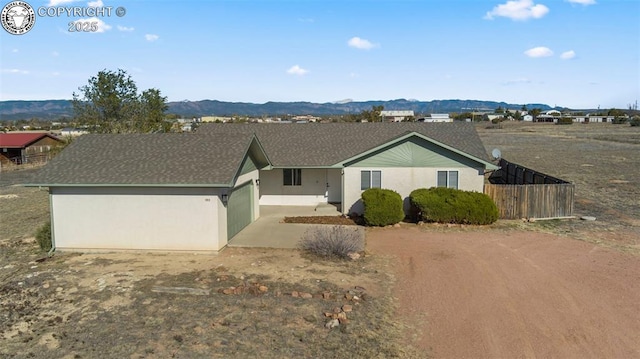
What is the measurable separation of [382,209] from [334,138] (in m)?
7.66

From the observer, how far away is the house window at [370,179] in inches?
880

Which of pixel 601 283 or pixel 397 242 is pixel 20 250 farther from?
pixel 601 283

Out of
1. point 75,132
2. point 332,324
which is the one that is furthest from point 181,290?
point 75,132

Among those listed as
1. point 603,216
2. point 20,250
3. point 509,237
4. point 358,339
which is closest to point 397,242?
point 509,237

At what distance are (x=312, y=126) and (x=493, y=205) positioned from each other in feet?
40.1

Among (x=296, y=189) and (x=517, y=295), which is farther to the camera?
(x=296, y=189)

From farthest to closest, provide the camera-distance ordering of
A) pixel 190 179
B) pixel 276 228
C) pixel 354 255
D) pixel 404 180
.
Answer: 1. pixel 404 180
2. pixel 276 228
3. pixel 190 179
4. pixel 354 255

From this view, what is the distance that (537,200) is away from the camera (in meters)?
20.9

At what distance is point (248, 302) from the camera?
1173cm

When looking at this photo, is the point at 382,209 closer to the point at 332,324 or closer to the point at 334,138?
the point at 334,138

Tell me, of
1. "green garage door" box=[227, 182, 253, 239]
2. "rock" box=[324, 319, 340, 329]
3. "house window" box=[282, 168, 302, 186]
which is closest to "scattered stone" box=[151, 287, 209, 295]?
"rock" box=[324, 319, 340, 329]

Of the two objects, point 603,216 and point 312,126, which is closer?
point 603,216

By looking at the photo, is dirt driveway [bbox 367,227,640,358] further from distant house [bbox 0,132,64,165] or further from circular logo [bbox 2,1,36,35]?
distant house [bbox 0,132,64,165]

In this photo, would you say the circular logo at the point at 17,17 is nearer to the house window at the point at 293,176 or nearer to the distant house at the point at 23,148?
the house window at the point at 293,176
